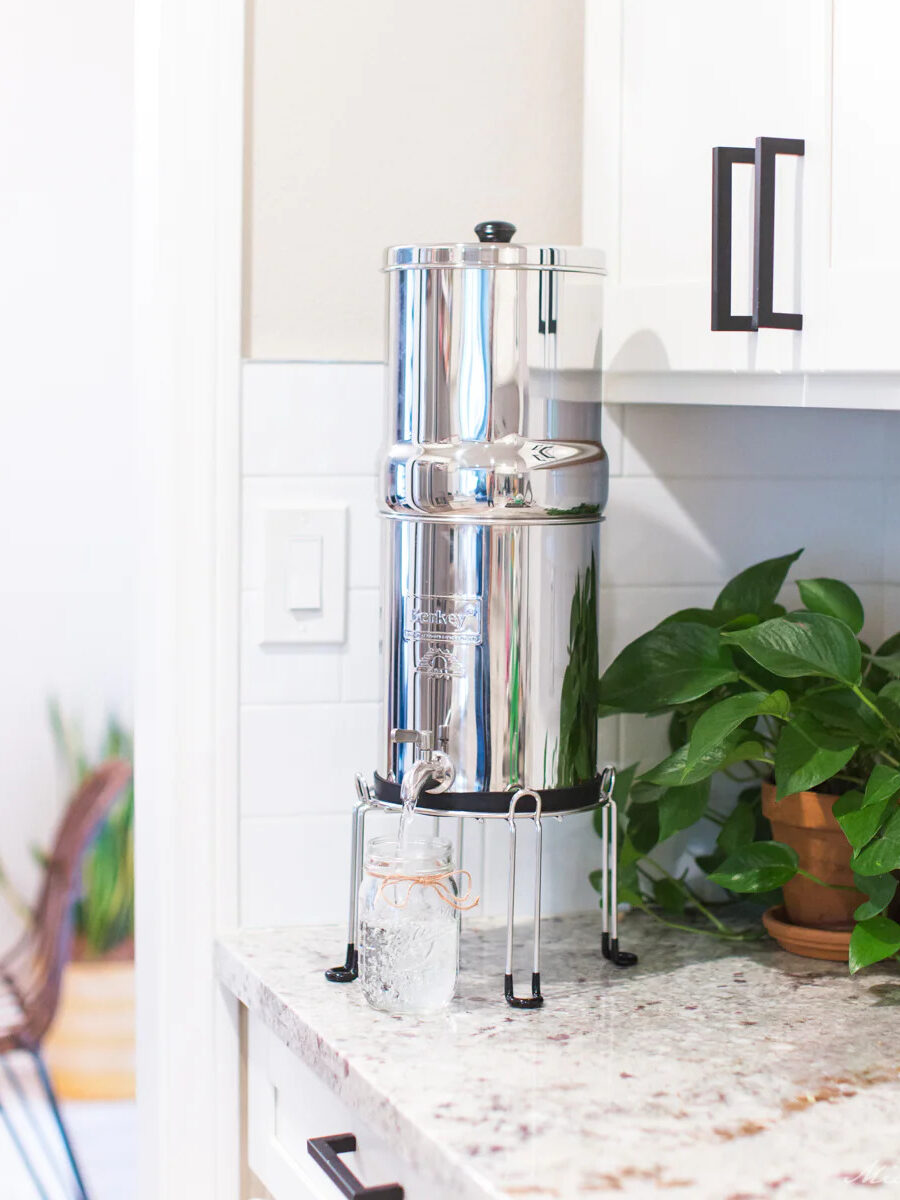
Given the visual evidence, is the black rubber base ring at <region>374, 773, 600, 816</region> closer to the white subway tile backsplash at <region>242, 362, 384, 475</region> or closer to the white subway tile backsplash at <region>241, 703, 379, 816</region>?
the white subway tile backsplash at <region>241, 703, 379, 816</region>

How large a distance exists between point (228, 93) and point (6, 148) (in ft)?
2.96

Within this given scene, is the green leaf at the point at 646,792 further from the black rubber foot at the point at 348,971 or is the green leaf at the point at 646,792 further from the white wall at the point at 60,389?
the white wall at the point at 60,389

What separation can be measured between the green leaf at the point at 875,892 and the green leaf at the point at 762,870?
0.24ft

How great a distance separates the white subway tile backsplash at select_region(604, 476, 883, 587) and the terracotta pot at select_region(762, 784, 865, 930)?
Answer: 27cm

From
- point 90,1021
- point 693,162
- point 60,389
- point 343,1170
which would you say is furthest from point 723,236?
point 90,1021

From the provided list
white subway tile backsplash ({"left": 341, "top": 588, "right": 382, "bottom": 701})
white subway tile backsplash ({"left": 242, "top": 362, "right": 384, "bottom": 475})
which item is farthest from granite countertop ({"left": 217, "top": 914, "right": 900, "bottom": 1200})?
white subway tile backsplash ({"left": 242, "top": 362, "right": 384, "bottom": 475})

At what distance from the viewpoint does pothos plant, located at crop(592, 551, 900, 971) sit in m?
1.14

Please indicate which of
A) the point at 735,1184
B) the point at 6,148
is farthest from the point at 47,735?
the point at 735,1184

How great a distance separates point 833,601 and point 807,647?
0.12 meters

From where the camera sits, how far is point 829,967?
4.13ft

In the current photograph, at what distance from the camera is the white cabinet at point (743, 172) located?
3.30 ft

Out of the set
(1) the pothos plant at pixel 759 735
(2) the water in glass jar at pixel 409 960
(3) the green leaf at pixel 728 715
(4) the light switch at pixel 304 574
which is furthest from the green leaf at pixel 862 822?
(4) the light switch at pixel 304 574

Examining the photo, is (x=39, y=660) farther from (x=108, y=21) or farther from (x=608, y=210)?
(x=608, y=210)

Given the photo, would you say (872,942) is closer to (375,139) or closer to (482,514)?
(482,514)
